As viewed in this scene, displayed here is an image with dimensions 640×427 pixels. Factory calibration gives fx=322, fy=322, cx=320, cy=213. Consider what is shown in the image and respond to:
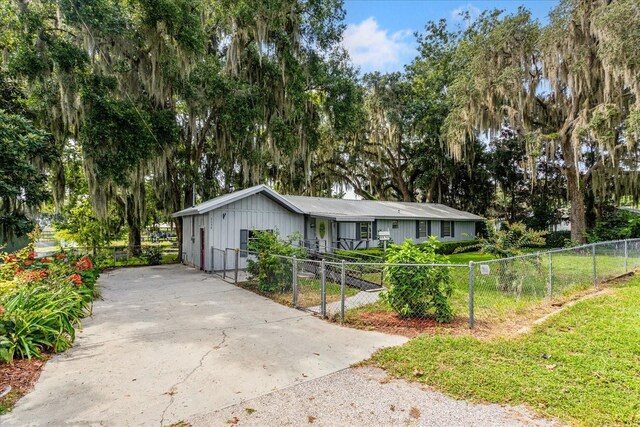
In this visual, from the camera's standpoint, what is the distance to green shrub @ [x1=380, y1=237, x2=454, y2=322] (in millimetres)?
5746

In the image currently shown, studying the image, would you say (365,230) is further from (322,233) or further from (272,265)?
(272,265)

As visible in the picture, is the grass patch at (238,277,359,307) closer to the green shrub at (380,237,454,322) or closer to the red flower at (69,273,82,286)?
the green shrub at (380,237,454,322)

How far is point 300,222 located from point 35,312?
10.7 m

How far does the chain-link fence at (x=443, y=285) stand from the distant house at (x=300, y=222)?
2.55 metres

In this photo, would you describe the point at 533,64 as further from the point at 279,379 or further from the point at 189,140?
the point at 279,379

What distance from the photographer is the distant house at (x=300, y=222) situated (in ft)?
40.8

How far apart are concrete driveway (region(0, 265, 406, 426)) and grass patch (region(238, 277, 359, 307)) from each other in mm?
559

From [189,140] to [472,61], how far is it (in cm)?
1554

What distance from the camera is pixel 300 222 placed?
1485cm

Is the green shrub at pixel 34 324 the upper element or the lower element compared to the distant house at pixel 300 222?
lower

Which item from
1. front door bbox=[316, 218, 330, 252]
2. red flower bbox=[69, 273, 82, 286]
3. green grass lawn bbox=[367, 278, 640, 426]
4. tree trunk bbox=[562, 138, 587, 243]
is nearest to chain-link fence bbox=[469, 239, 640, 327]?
green grass lawn bbox=[367, 278, 640, 426]

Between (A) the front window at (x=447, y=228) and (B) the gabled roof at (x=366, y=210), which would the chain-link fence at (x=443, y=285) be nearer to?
(B) the gabled roof at (x=366, y=210)

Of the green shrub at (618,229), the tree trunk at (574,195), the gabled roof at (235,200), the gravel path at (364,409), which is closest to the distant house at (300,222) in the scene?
the gabled roof at (235,200)

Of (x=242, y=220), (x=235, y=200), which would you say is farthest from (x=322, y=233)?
(x=235, y=200)
